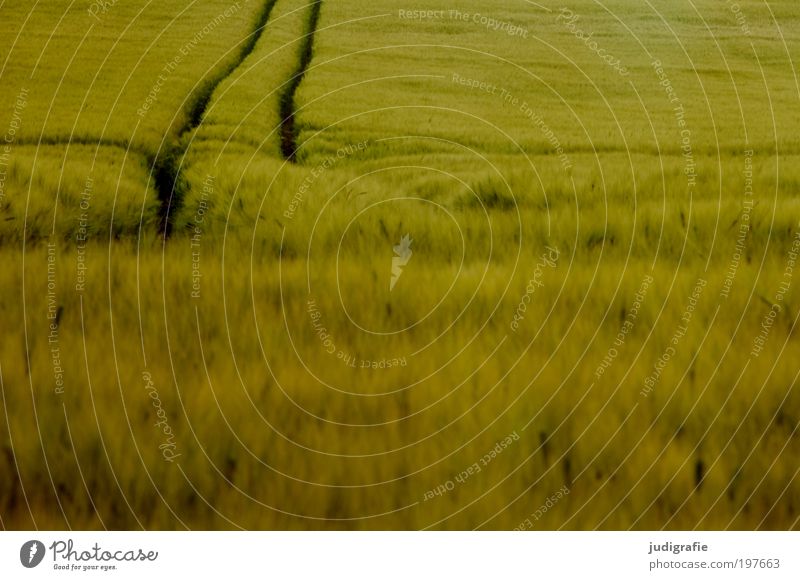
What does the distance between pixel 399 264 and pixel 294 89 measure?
0.48 metres

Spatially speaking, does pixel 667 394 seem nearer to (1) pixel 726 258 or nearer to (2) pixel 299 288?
(1) pixel 726 258

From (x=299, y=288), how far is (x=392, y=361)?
234 millimetres

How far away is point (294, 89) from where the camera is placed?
59.8 inches

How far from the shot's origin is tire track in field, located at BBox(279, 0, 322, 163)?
4.81 feet

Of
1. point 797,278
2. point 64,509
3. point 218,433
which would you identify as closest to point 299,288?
point 218,433

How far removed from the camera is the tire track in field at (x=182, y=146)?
1409 millimetres

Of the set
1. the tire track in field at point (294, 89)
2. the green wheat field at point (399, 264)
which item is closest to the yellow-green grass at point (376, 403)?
the green wheat field at point (399, 264)
